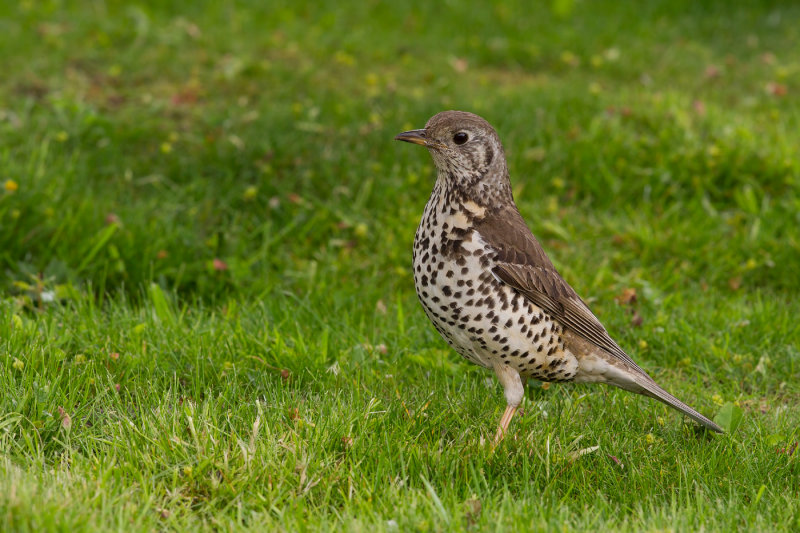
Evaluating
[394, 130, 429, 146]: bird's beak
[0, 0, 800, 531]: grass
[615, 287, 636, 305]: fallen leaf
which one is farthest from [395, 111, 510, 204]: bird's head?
[615, 287, 636, 305]: fallen leaf

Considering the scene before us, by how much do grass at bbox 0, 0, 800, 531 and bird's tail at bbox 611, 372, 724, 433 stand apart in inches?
5.3

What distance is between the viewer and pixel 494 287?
4.43 m

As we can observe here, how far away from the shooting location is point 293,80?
28.4ft

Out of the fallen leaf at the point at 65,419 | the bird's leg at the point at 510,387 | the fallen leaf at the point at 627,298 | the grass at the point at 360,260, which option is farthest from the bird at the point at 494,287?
the fallen leaf at the point at 65,419

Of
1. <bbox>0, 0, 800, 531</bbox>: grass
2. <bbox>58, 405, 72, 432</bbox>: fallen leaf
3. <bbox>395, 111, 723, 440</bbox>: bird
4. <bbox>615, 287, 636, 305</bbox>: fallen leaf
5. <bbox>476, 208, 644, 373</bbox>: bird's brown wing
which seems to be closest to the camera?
<bbox>0, 0, 800, 531</bbox>: grass

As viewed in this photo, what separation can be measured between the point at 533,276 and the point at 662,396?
856 mm

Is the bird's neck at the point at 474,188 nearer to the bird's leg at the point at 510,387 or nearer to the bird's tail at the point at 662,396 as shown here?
the bird's leg at the point at 510,387

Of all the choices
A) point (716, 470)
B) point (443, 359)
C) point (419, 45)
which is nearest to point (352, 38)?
point (419, 45)

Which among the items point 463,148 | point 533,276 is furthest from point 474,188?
point 533,276

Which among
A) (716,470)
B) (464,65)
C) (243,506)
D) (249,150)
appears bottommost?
(243,506)

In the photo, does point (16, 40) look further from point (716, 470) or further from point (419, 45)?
point (716, 470)

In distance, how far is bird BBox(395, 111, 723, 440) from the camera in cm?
438

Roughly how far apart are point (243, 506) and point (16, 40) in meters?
6.80

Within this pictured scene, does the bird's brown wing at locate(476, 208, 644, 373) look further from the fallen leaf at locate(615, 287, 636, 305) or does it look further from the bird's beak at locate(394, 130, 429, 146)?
the fallen leaf at locate(615, 287, 636, 305)
